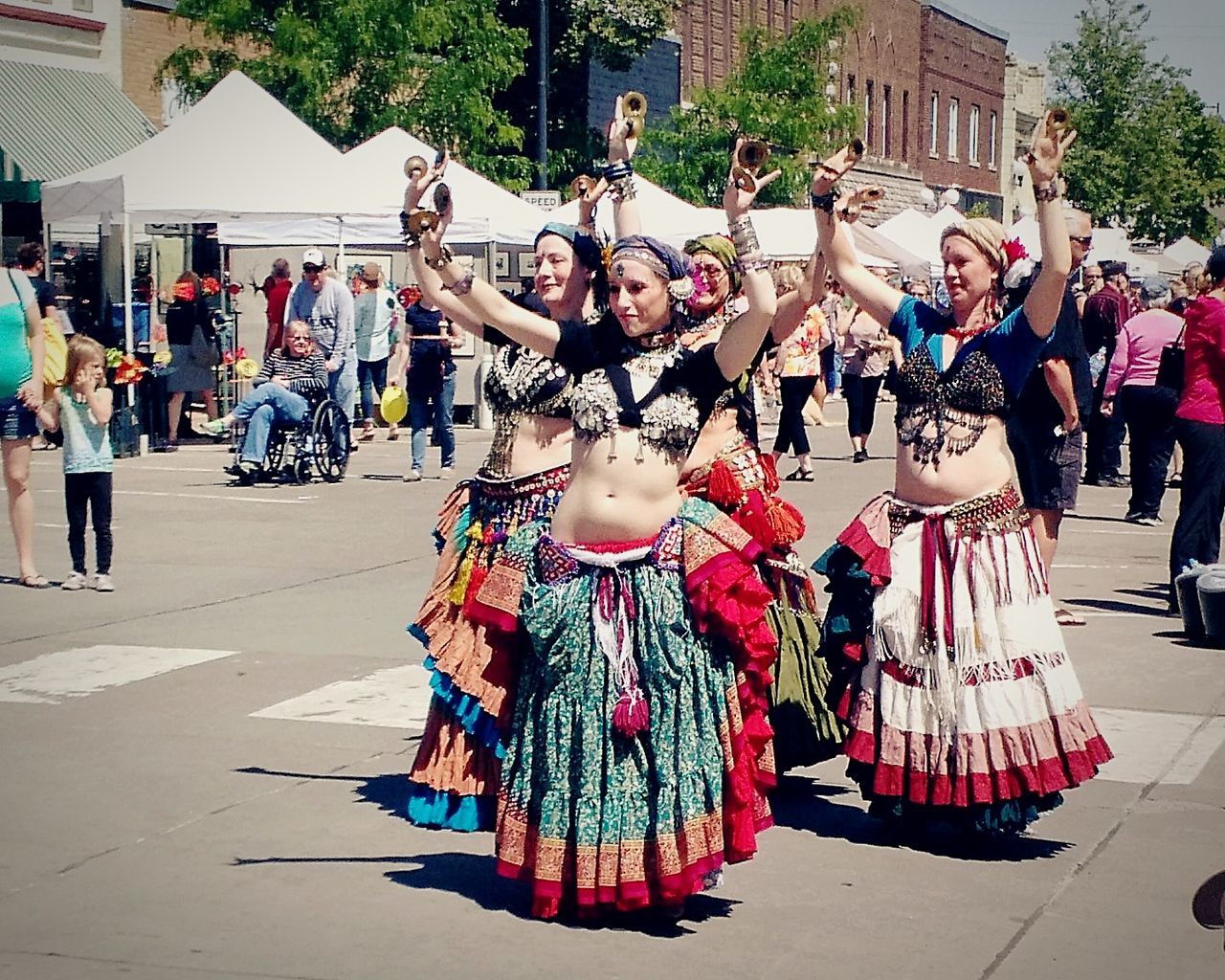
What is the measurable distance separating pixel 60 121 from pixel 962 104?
44.2 metres

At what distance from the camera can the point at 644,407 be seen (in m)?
5.25

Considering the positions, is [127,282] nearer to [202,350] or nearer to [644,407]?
[202,350]

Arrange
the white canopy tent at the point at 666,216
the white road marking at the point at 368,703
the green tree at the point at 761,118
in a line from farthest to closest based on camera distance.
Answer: the green tree at the point at 761,118
the white canopy tent at the point at 666,216
the white road marking at the point at 368,703

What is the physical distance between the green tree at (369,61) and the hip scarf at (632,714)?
20863 millimetres

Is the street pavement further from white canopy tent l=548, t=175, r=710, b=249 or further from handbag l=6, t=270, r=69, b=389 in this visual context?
white canopy tent l=548, t=175, r=710, b=249

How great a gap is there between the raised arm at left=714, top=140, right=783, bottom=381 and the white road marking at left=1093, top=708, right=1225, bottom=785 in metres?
2.65

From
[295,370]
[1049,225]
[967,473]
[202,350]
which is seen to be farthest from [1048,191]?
[202,350]

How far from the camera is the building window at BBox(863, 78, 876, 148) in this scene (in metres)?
55.8

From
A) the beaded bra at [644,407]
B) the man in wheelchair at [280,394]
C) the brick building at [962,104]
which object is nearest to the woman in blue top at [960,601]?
the beaded bra at [644,407]

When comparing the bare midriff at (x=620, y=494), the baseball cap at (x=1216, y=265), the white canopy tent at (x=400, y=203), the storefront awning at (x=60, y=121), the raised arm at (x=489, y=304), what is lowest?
the bare midriff at (x=620, y=494)

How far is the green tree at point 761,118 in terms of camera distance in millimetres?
34719

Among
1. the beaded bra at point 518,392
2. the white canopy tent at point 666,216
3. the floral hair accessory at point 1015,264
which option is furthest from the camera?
the white canopy tent at point 666,216

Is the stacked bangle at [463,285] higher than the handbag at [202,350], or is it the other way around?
the stacked bangle at [463,285]

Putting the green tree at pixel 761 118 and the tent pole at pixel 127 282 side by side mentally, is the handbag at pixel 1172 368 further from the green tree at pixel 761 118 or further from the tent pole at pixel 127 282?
the green tree at pixel 761 118
